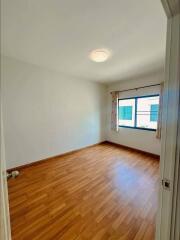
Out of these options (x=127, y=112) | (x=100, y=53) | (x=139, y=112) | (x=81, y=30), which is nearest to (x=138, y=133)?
(x=139, y=112)

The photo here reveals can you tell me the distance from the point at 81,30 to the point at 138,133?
3306mm

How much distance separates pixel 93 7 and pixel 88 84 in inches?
114

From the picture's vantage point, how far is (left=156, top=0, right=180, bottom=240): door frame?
0.72 m

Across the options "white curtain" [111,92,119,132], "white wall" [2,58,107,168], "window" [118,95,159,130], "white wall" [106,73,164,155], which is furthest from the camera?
"white curtain" [111,92,119,132]

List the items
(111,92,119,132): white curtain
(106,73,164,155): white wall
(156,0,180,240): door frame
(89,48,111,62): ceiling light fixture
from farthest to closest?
(111,92,119,132): white curtain < (106,73,164,155): white wall < (89,48,111,62): ceiling light fixture < (156,0,180,240): door frame

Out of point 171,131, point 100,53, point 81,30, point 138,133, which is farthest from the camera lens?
point 138,133

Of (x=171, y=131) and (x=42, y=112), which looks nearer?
(x=171, y=131)

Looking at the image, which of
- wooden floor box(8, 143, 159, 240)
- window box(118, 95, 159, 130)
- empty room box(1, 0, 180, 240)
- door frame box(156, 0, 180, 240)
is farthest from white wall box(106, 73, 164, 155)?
door frame box(156, 0, 180, 240)

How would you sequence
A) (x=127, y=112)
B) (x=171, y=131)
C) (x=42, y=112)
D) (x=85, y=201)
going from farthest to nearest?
(x=127, y=112), (x=42, y=112), (x=85, y=201), (x=171, y=131)

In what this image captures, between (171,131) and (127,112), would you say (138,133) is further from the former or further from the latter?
(171,131)

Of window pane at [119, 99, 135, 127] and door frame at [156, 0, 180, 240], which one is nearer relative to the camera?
door frame at [156, 0, 180, 240]

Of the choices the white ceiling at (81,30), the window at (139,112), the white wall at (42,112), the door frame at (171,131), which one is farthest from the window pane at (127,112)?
the door frame at (171,131)

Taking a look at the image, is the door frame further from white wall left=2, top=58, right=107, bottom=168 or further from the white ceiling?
white wall left=2, top=58, right=107, bottom=168

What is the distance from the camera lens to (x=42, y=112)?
10.2ft
